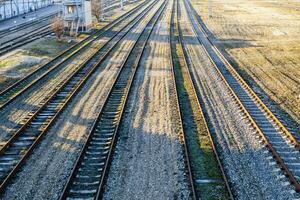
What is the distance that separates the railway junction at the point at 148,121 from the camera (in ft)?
40.2

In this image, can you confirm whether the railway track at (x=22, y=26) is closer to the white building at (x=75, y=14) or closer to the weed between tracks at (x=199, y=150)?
the white building at (x=75, y=14)

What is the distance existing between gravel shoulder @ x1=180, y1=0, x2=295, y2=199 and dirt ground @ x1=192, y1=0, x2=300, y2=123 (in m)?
3.24

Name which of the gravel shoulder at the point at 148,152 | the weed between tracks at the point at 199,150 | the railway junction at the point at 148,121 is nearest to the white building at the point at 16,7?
the railway junction at the point at 148,121

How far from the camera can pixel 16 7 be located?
5991 centimetres

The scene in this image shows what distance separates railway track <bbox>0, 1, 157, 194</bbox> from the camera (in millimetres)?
13148

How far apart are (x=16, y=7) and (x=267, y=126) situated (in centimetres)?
5400

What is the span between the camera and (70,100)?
1972 cm

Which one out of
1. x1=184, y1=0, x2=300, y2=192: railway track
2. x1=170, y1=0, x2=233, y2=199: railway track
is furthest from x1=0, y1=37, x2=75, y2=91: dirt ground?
x1=184, y1=0, x2=300, y2=192: railway track

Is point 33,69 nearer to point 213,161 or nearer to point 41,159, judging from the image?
point 41,159

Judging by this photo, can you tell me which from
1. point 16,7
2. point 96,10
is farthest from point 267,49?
point 16,7

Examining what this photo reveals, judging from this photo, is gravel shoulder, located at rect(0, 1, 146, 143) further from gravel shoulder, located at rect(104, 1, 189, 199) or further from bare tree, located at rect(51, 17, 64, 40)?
bare tree, located at rect(51, 17, 64, 40)

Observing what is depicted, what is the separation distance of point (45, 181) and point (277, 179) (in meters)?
8.09

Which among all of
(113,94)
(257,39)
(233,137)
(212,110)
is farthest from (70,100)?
(257,39)

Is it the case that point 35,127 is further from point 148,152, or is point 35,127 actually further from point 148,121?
point 148,152
